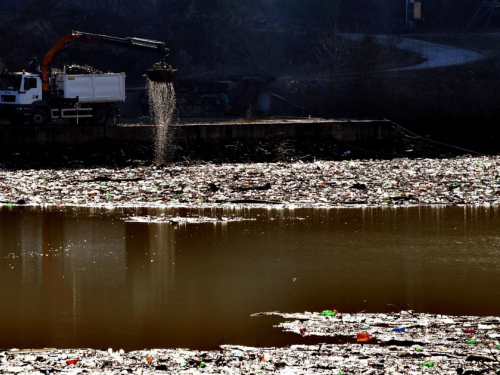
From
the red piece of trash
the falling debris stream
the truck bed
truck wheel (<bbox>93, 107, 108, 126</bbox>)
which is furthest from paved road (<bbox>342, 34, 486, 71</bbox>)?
the red piece of trash

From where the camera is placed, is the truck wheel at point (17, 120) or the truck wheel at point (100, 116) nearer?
the truck wheel at point (17, 120)

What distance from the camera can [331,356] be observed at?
7855 mm

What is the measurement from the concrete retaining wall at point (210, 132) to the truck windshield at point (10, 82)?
1570mm

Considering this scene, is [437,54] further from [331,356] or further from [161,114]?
[331,356]

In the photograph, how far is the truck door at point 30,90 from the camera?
26734 mm

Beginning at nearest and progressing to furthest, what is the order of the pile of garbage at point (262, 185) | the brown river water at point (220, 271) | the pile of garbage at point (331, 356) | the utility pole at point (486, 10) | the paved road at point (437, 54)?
the pile of garbage at point (331, 356) < the brown river water at point (220, 271) < the pile of garbage at point (262, 185) < the paved road at point (437, 54) < the utility pole at point (486, 10)

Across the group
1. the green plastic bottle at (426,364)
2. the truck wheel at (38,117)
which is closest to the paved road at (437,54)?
the truck wheel at (38,117)

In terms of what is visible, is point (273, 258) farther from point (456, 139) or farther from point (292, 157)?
point (456, 139)

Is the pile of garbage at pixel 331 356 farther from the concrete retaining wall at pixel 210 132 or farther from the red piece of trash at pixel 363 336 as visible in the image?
the concrete retaining wall at pixel 210 132

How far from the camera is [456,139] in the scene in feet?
103

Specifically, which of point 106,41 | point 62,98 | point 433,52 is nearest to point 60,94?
point 62,98

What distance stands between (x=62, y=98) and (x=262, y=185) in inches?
406

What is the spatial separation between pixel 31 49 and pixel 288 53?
15.7 m

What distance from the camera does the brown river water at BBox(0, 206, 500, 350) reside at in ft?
29.8
